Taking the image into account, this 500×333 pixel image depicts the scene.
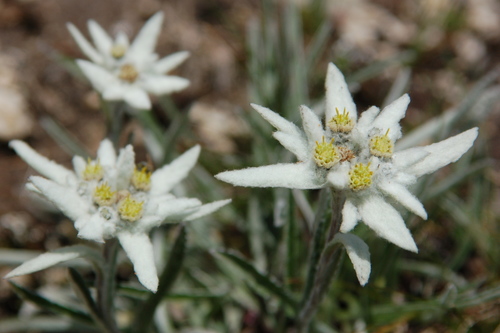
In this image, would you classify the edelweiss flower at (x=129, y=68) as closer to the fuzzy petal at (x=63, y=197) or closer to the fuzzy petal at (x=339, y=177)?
the fuzzy petal at (x=63, y=197)

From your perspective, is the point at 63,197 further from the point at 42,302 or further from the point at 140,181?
the point at 42,302

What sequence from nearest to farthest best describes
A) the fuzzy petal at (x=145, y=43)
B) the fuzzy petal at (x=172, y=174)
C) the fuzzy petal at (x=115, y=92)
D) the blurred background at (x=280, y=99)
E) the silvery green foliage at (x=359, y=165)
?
the silvery green foliage at (x=359, y=165), the fuzzy petal at (x=172, y=174), the fuzzy petal at (x=115, y=92), the fuzzy petal at (x=145, y=43), the blurred background at (x=280, y=99)

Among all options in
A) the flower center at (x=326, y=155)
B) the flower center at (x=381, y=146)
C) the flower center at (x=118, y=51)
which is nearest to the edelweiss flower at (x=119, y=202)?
the flower center at (x=326, y=155)

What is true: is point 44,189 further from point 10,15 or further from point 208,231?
point 10,15

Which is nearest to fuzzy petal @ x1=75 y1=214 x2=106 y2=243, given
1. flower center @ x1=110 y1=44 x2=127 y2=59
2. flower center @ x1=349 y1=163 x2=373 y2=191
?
flower center @ x1=349 y1=163 x2=373 y2=191

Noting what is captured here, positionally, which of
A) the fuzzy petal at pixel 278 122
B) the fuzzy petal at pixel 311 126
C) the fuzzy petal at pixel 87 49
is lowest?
the fuzzy petal at pixel 311 126

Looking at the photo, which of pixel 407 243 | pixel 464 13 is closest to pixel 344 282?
pixel 407 243
